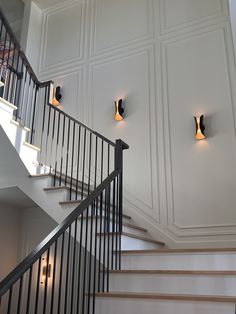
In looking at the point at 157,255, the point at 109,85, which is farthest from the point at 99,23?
the point at 157,255


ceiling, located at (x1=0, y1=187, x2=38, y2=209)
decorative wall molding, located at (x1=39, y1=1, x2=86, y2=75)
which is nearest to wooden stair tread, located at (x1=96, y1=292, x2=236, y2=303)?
ceiling, located at (x1=0, y1=187, x2=38, y2=209)

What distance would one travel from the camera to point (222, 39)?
170 inches

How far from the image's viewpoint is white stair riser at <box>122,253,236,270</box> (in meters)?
2.60

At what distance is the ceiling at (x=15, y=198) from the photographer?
461 cm

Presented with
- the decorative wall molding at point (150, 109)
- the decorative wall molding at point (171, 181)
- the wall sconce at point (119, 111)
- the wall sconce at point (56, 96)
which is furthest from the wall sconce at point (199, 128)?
the wall sconce at point (56, 96)

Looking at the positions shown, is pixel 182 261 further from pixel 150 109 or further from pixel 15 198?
pixel 15 198

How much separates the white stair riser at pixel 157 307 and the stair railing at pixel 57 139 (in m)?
1.18

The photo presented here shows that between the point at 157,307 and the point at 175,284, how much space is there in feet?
1.02

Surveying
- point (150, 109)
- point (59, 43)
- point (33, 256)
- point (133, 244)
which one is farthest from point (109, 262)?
point (59, 43)

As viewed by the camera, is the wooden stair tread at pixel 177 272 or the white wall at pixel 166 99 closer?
the wooden stair tread at pixel 177 272

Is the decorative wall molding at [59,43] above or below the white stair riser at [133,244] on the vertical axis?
above

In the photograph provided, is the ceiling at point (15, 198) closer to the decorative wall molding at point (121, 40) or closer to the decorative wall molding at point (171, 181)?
the decorative wall molding at point (171, 181)

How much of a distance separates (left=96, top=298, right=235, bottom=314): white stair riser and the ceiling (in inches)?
97.6

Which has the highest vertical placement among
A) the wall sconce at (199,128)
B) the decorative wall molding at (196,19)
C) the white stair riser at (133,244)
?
the decorative wall molding at (196,19)
